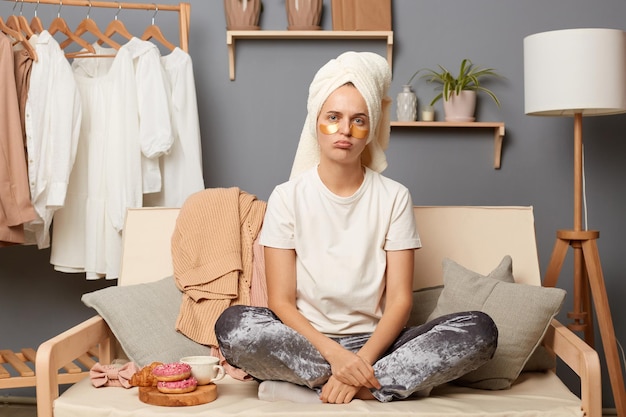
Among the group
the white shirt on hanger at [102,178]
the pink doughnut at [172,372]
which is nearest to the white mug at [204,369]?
the pink doughnut at [172,372]

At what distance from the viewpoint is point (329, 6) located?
11.0 feet

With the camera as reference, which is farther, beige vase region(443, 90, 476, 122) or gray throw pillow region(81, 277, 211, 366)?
beige vase region(443, 90, 476, 122)

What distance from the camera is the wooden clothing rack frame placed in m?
2.70

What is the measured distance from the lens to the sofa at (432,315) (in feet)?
5.97

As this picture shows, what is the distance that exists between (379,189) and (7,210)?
1.39 m

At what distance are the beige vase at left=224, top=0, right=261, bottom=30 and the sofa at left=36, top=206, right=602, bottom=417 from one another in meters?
1.04

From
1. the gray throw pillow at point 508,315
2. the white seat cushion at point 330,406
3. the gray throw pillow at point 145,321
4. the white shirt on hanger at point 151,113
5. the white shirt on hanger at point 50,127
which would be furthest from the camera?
the white shirt on hanger at point 151,113

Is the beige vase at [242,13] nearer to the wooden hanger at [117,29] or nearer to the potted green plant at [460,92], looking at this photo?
the wooden hanger at [117,29]

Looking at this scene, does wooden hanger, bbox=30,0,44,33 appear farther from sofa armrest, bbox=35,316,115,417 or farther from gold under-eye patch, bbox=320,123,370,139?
gold under-eye patch, bbox=320,123,370,139

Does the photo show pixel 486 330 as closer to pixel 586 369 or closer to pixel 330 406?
pixel 586 369

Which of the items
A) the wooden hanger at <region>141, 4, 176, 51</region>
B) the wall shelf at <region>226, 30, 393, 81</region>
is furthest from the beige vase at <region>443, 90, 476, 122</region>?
the wooden hanger at <region>141, 4, 176, 51</region>

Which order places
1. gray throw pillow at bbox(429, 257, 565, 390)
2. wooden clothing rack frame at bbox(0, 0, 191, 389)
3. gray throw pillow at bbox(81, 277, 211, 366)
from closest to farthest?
gray throw pillow at bbox(429, 257, 565, 390), gray throw pillow at bbox(81, 277, 211, 366), wooden clothing rack frame at bbox(0, 0, 191, 389)

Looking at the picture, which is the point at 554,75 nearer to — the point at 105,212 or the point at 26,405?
the point at 105,212

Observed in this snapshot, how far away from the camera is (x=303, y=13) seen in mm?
3250
